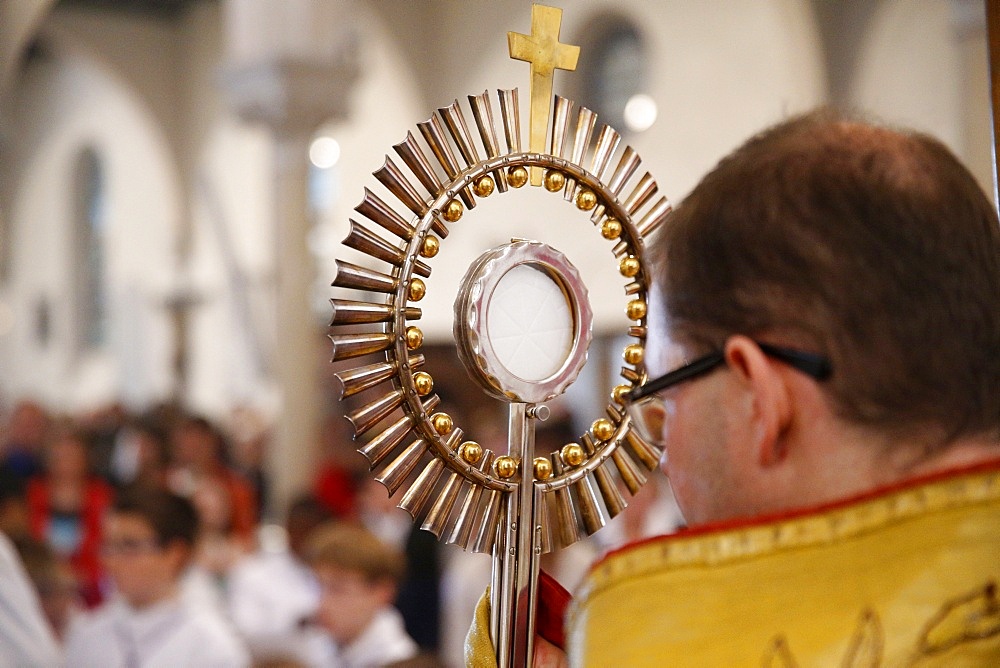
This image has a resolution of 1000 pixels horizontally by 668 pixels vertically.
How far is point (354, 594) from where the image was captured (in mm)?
3561

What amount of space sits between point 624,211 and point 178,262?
13763 mm

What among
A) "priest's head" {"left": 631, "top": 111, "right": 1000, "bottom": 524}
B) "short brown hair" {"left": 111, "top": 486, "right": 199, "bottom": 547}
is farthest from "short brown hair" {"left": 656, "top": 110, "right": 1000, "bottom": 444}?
"short brown hair" {"left": 111, "top": 486, "right": 199, "bottom": 547}

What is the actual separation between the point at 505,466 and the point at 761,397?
30cm

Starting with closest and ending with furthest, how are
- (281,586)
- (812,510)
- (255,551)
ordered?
(812,510)
(281,586)
(255,551)

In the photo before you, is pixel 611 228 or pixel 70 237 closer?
pixel 611 228

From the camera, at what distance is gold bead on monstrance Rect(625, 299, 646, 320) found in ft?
3.82

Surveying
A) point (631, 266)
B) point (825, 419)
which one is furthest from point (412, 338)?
point (825, 419)

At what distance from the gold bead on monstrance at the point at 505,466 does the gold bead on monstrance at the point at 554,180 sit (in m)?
0.26

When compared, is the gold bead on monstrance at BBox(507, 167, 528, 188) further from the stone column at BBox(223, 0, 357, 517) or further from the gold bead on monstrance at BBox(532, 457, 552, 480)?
the stone column at BBox(223, 0, 357, 517)

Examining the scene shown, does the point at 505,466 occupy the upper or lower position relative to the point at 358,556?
upper

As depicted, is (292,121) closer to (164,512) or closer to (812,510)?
(164,512)

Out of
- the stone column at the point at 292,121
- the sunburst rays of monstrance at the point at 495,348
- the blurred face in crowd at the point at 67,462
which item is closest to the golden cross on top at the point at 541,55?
the sunburst rays of monstrance at the point at 495,348

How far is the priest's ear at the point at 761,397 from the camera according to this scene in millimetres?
847

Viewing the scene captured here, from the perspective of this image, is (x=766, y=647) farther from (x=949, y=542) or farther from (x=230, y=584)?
(x=230, y=584)
